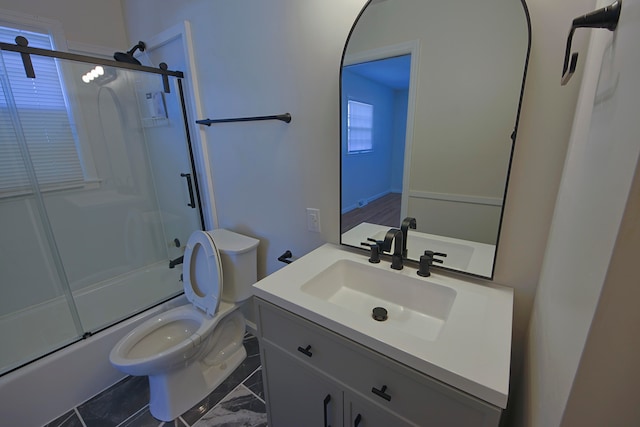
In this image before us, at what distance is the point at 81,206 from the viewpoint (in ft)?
6.94

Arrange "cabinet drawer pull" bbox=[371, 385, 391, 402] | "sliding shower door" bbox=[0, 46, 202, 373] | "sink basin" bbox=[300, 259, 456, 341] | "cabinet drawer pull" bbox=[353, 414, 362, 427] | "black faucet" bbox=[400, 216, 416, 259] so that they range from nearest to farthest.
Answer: "cabinet drawer pull" bbox=[371, 385, 391, 402]
"cabinet drawer pull" bbox=[353, 414, 362, 427]
"sink basin" bbox=[300, 259, 456, 341]
"black faucet" bbox=[400, 216, 416, 259]
"sliding shower door" bbox=[0, 46, 202, 373]

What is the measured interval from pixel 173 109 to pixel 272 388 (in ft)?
6.45

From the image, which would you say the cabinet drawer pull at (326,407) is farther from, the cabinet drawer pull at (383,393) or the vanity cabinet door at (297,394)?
the cabinet drawer pull at (383,393)

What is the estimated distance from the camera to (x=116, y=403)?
5.03 feet

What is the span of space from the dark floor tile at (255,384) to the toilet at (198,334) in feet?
0.48

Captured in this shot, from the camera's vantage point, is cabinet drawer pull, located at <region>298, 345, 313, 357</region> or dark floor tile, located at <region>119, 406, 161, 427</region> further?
dark floor tile, located at <region>119, 406, 161, 427</region>

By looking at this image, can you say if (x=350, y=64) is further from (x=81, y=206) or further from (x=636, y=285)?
(x=81, y=206)

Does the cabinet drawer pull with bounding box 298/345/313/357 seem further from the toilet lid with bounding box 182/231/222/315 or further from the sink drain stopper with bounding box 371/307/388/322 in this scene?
the toilet lid with bounding box 182/231/222/315

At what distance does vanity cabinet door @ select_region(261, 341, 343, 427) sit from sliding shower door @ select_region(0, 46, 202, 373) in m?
1.35

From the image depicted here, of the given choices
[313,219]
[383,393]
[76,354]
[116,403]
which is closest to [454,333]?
[383,393]

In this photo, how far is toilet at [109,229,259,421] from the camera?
139 cm

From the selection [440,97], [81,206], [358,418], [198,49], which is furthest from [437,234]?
[81,206]

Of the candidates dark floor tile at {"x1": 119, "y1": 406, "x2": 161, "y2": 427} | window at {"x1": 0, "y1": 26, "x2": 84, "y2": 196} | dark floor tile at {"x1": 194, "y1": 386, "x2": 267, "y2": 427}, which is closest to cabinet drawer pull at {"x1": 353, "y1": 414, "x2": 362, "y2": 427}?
dark floor tile at {"x1": 194, "y1": 386, "x2": 267, "y2": 427}

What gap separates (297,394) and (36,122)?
97.0 inches
